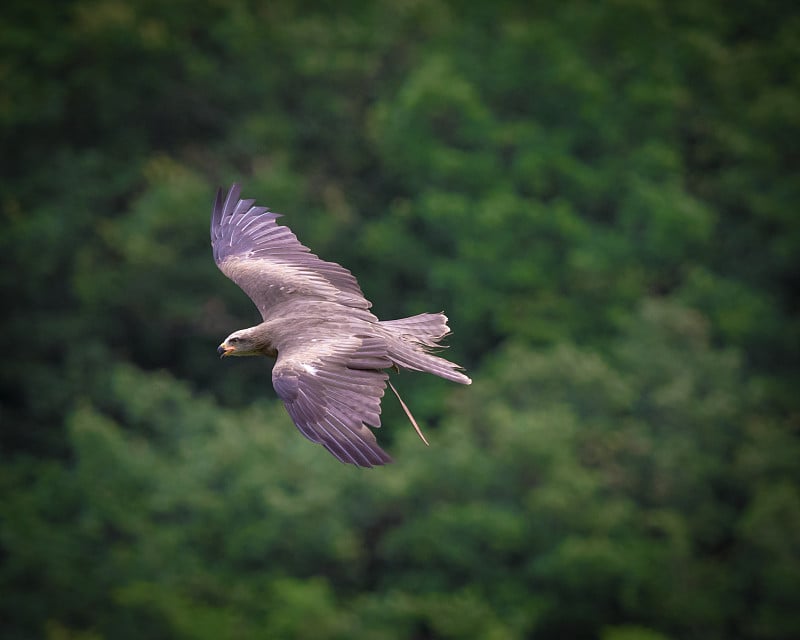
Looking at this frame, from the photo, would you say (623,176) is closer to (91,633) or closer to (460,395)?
(460,395)

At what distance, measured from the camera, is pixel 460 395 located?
34656mm

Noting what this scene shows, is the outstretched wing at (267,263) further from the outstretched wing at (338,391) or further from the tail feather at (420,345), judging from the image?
the outstretched wing at (338,391)

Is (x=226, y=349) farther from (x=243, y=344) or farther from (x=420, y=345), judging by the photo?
(x=420, y=345)

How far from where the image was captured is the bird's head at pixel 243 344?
12.4m

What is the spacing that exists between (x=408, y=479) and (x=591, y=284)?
958cm

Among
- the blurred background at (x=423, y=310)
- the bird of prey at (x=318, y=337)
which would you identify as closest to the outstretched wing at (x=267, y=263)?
the bird of prey at (x=318, y=337)

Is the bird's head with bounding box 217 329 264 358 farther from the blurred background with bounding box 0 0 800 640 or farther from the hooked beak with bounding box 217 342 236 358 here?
the blurred background with bounding box 0 0 800 640

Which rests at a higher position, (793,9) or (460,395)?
(793,9)

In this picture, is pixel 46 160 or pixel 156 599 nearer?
pixel 156 599

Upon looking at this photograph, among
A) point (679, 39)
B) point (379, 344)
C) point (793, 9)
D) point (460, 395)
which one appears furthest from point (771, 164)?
point (379, 344)

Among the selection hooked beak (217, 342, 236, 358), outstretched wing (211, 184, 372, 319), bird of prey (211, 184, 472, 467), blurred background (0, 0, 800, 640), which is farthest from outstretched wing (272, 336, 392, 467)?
blurred background (0, 0, 800, 640)

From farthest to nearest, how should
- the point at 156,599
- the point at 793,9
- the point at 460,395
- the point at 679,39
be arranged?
the point at 793,9, the point at 679,39, the point at 460,395, the point at 156,599

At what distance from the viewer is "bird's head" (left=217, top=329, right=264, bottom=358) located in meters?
12.4

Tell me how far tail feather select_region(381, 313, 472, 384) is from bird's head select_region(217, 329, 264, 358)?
3.39 ft
